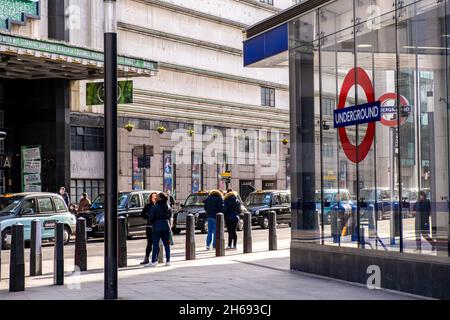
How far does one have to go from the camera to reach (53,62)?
35.5m

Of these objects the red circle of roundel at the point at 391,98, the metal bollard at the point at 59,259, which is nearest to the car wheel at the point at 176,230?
Result: the metal bollard at the point at 59,259

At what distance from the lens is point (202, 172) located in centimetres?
5044

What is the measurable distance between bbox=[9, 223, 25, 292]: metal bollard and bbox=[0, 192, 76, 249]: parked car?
11.7m

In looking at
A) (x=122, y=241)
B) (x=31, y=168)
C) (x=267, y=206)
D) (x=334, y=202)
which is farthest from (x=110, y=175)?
(x=31, y=168)

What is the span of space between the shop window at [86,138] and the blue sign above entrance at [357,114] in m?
27.7

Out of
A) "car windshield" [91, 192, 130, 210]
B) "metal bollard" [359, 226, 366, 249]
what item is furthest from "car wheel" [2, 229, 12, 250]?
"metal bollard" [359, 226, 366, 249]

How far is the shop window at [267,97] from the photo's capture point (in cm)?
5781

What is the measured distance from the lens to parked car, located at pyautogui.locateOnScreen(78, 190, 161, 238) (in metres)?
29.5

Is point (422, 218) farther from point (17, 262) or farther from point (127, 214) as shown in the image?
point (127, 214)

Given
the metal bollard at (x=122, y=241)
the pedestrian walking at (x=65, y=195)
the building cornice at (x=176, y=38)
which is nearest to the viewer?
the metal bollard at (x=122, y=241)

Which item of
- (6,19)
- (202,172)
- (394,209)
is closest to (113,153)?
(394,209)

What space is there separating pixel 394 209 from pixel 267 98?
4508cm

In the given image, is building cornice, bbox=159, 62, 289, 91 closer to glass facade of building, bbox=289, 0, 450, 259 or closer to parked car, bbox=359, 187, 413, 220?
glass facade of building, bbox=289, 0, 450, 259

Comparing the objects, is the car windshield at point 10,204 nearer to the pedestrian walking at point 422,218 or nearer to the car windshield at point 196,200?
the car windshield at point 196,200
